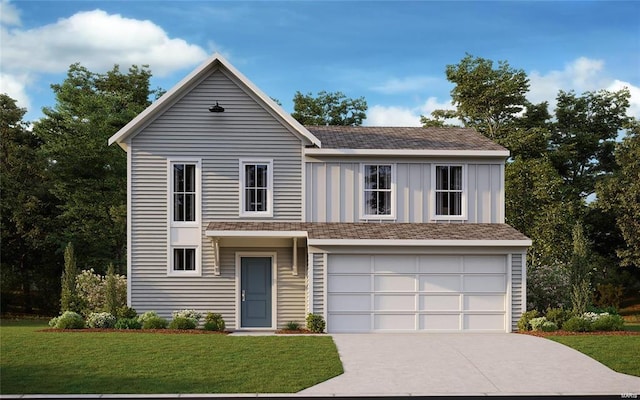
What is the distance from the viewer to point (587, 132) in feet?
139

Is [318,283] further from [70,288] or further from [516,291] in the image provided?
[70,288]

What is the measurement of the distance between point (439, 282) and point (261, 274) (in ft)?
18.5

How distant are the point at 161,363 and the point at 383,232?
363 inches

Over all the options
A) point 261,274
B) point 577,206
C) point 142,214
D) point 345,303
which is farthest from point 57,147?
point 577,206

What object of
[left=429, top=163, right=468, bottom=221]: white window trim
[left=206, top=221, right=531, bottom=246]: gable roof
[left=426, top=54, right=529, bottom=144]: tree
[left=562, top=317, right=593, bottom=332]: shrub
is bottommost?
[left=562, top=317, right=593, bottom=332]: shrub

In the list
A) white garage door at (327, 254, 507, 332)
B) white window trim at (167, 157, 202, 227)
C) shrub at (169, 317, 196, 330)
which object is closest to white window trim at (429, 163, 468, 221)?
white garage door at (327, 254, 507, 332)

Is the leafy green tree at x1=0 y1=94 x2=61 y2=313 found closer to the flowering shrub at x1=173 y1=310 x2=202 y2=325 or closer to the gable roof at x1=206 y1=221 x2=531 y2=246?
the flowering shrub at x1=173 y1=310 x2=202 y2=325

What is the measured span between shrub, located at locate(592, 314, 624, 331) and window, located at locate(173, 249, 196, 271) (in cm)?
1226

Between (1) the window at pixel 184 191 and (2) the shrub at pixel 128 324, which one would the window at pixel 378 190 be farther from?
(2) the shrub at pixel 128 324

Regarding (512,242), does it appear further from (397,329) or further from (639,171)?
(639,171)

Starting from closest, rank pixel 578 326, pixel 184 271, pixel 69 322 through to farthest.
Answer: pixel 578 326
pixel 69 322
pixel 184 271

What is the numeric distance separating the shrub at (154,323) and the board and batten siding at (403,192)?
5.61 meters

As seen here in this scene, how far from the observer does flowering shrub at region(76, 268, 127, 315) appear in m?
23.8

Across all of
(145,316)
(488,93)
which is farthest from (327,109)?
(145,316)
